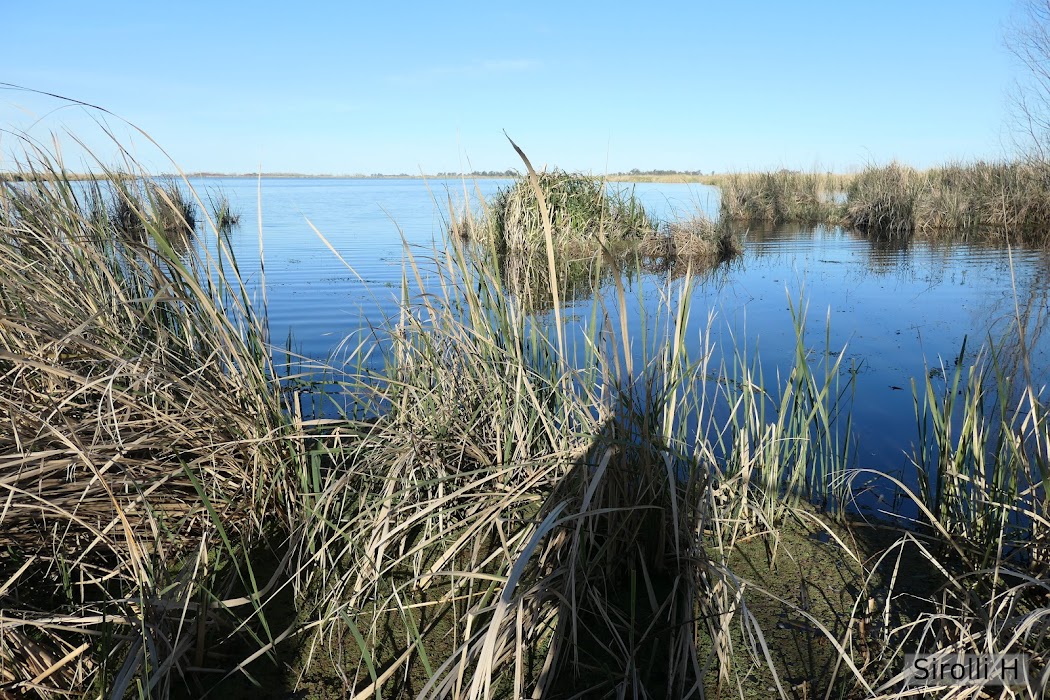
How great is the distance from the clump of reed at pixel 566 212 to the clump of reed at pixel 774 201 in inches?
275

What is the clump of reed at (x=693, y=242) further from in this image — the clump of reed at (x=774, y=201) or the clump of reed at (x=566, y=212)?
the clump of reed at (x=774, y=201)

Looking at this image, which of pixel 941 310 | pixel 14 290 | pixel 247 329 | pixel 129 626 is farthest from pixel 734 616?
pixel 941 310

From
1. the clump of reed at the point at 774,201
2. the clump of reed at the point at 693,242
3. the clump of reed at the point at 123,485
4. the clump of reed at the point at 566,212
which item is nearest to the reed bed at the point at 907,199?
the clump of reed at the point at 774,201

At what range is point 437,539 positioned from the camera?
175cm

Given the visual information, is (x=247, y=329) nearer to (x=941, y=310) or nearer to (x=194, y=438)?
(x=194, y=438)

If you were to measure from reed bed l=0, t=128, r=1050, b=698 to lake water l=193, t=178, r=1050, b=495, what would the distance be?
47cm

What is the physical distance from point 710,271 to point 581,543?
935 centimetres

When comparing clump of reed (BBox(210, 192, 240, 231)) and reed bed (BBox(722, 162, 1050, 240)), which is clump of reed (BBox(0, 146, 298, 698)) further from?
reed bed (BBox(722, 162, 1050, 240))

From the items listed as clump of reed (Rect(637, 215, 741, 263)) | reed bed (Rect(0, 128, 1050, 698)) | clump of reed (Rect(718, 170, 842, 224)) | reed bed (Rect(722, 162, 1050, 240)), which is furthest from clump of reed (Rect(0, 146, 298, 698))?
clump of reed (Rect(718, 170, 842, 224))

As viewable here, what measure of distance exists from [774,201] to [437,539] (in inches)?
722

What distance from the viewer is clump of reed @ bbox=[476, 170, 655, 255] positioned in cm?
891

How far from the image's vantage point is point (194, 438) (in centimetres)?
188

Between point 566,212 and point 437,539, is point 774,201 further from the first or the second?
point 437,539

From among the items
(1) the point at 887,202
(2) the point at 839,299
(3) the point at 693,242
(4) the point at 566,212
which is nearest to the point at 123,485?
(2) the point at 839,299
